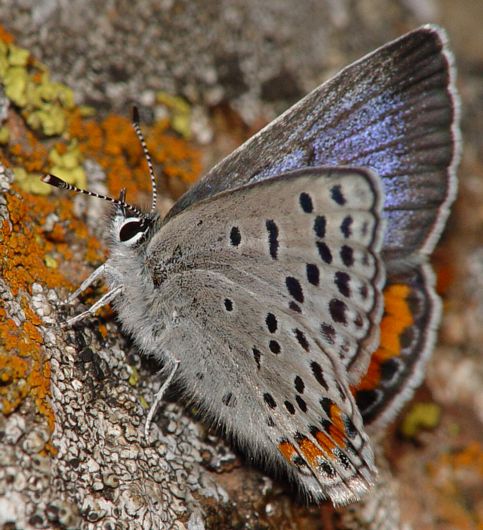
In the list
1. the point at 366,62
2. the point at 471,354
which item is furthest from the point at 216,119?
the point at 471,354

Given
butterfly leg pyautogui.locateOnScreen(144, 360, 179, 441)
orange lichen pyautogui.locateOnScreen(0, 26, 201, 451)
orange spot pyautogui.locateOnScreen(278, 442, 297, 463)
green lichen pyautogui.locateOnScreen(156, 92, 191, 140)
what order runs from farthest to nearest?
green lichen pyautogui.locateOnScreen(156, 92, 191, 140), butterfly leg pyautogui.locateOnScreen(144, 360, 179, 441), orange spot pyautogui.locateOnScreen(278, 442, 297, 463), orange lichen pyautogui.locateOnScreen(0, 26, 201, 451)

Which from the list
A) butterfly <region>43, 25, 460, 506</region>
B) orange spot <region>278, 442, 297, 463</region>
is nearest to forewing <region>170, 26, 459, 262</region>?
butterfly <region>43, 25, 460, 506</region>

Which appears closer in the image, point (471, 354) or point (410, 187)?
point (410, 187)

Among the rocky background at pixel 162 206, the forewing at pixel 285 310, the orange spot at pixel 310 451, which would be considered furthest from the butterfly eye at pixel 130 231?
the orange spot at pixel 310 451

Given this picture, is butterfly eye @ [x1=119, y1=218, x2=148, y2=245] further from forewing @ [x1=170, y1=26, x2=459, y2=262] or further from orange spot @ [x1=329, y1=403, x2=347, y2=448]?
orange spot @ [x1=329, y1=403, x2=347, y2=448]

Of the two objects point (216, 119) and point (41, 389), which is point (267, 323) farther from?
point (216, 119)

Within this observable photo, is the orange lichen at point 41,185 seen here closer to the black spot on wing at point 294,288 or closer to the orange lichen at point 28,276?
the orange lichen at point 28,276

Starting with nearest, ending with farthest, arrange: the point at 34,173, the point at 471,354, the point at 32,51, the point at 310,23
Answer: the point at 34,173, the point at 32,51, the point at 471,354, the point at 310,23
